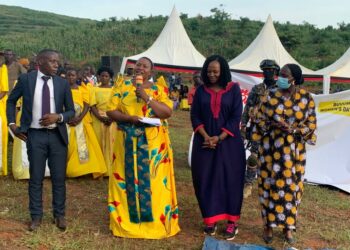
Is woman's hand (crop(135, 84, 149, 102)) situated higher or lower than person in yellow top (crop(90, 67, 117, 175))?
higher

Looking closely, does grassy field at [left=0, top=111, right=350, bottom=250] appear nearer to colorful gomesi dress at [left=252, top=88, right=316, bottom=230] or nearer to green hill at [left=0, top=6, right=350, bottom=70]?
colorful gomesi dress at [left=252, top=88, right=316, bottom=230]

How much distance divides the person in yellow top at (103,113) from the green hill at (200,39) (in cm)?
2867

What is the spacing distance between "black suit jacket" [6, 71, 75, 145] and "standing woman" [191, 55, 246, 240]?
1.26 meters

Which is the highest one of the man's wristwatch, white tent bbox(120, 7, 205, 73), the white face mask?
white tent bbox(120, 7, 205, 73)

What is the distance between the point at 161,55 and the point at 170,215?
1107cm

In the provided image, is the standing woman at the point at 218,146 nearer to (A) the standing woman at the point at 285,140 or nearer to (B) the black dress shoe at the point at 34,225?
(A) the standing woman at the point at 285,140

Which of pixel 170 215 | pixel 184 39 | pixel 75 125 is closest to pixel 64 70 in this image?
pixel 75 125

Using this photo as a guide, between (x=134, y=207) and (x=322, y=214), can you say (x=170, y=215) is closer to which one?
(x=134, y=207)

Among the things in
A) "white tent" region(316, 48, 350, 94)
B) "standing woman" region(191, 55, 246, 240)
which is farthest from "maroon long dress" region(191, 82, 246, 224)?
"white tent" region(316, 48, 350, 94)

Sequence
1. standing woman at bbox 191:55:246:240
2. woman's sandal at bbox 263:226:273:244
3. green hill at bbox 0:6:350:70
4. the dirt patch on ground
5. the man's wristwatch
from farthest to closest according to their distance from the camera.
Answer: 1. green hill at bbox 0:6:350:70
2. woman's sandal at bbox 263:226:273:244
3. standing woman at bbox 191:55:246:240
4. the man's wristwatch
5. the dirt patch on ground

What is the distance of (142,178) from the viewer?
4.71 m

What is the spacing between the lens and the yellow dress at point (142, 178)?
15.4ft

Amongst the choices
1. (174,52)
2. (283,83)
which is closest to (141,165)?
(283,83)

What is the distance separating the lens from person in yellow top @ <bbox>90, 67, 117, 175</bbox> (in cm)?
703
